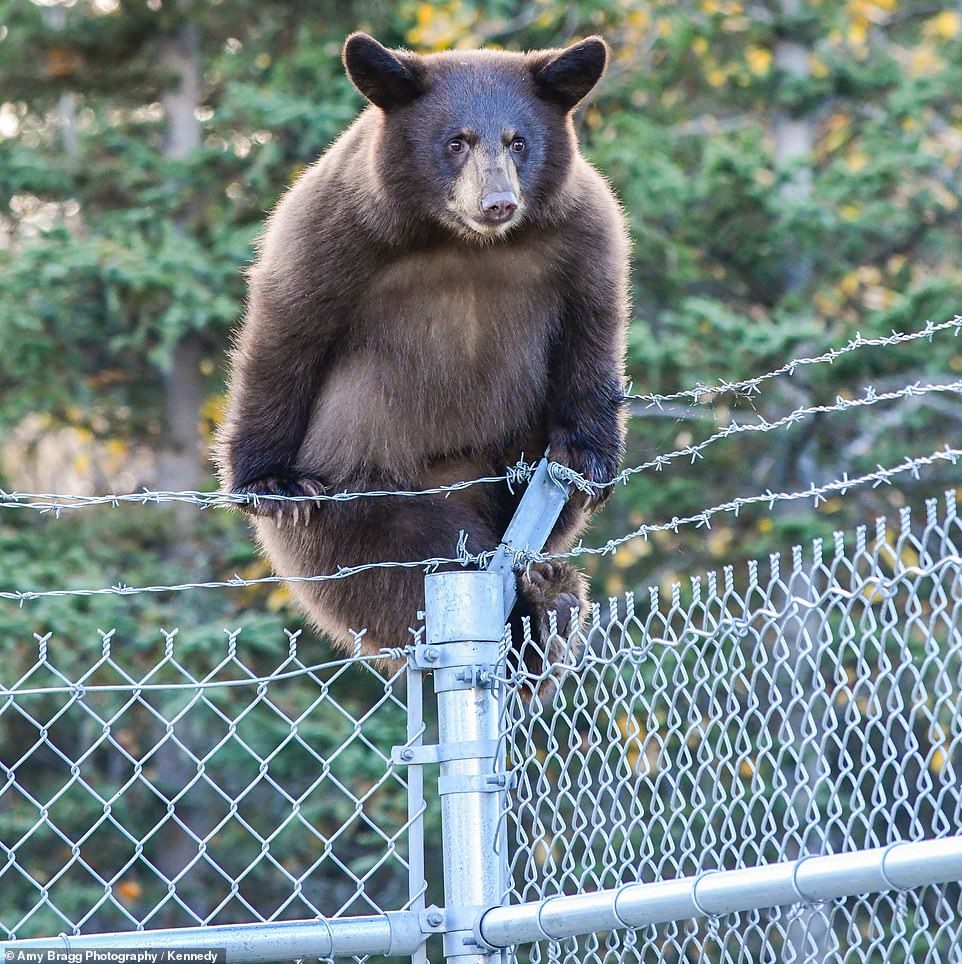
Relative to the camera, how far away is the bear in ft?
12.5

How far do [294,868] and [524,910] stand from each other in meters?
6.10

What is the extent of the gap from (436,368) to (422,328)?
11 cm

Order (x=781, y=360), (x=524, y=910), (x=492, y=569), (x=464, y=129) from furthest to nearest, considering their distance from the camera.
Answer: (x=781, y=360) → (x=464, y=129) → (x=492, y=569) → (x=524, y=910)

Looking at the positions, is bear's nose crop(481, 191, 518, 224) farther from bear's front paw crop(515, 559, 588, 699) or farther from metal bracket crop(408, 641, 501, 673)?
metal bracket crop(408, 641, 501, 673)

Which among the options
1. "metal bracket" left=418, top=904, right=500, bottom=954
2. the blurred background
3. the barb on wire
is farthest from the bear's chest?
the blurred background

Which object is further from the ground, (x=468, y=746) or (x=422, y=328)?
(x=422, y=328)

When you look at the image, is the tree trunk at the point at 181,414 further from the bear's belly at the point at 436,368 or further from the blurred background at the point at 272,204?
the bear's belly at the point at 436,368

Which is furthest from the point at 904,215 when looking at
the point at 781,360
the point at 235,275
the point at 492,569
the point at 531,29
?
the point at 492,569

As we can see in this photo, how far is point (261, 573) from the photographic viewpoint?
27.8 ft

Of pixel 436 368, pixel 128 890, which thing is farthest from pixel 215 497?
pixel 128 890

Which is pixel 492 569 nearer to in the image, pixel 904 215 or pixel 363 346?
pixel 363 346

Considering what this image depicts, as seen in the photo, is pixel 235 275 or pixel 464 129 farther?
pixel 235 275

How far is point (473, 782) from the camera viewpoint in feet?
8.02

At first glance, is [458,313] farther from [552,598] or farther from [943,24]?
[943,24]
